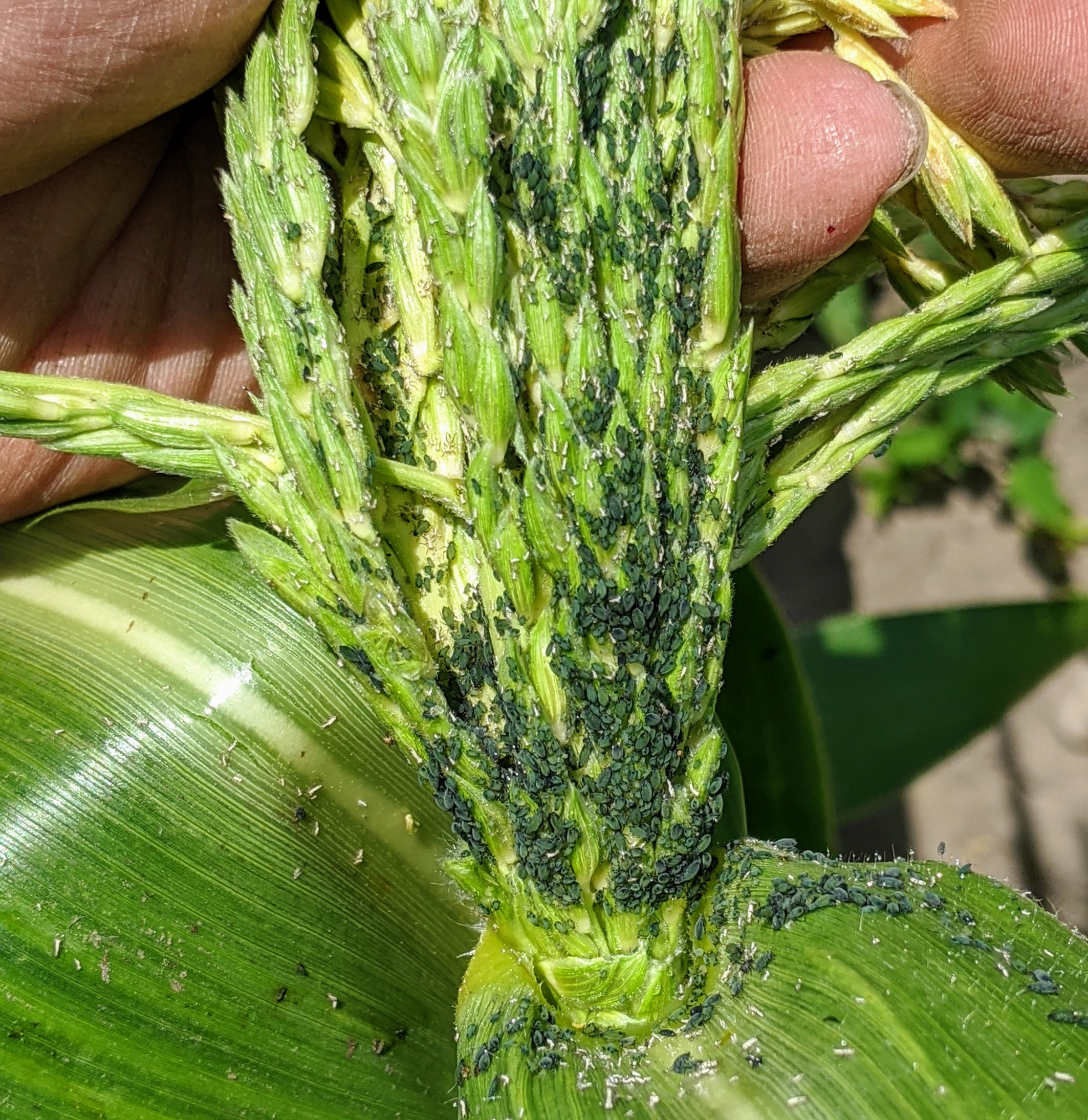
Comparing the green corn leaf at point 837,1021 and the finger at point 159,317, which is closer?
the green corn leaf at point 837,1021

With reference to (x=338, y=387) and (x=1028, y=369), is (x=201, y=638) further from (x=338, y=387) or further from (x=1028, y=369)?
(x=1028, y=369)

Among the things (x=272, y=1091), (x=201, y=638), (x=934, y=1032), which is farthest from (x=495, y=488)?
(x=272, y=1091)

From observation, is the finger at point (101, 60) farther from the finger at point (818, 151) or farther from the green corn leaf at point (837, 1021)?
the green corn leaf at point (837, 1021)

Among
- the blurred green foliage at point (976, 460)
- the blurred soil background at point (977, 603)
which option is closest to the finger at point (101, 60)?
the blurred soil background at point (977, 603)

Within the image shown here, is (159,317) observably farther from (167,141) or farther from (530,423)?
(530,423)

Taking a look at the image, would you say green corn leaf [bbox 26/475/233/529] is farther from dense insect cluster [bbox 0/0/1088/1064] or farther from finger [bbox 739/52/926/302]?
finger [bbox 739/52/926/302]

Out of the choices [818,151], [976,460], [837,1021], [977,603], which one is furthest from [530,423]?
[976,460]

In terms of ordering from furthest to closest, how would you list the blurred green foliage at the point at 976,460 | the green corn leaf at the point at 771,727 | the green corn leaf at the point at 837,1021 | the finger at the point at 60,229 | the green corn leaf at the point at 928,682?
the blurred green foliage at the point at 976,460 → the green corn leaf at the point at 928,682 → the green corn leaf at the point at 771,727 → the finger at the point at 60,229 → the green corn leaf at the point at 837,1021
